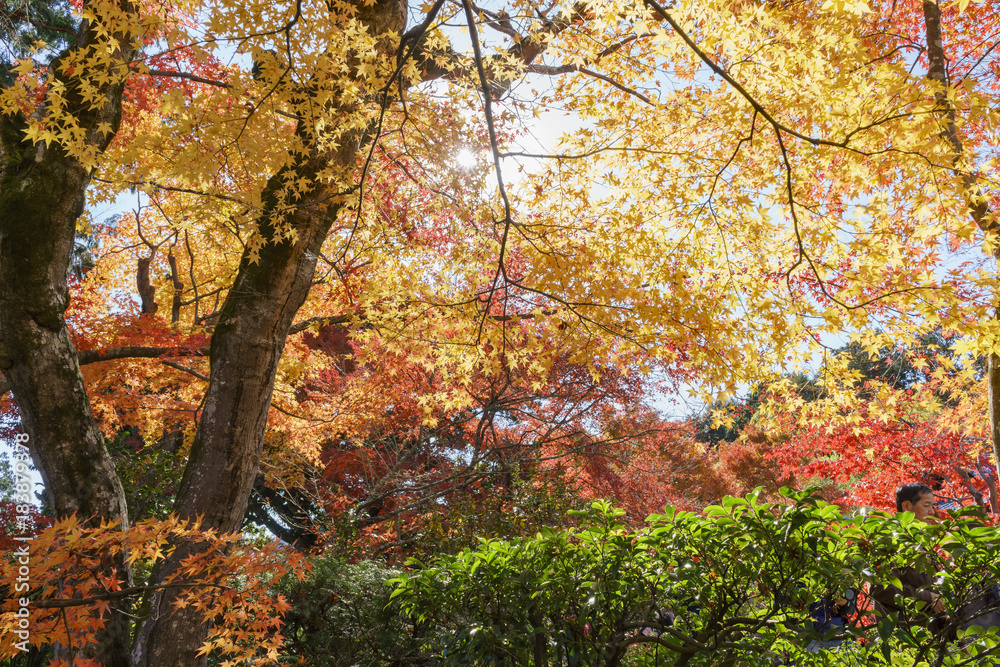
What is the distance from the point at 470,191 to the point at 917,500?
12.0 ft

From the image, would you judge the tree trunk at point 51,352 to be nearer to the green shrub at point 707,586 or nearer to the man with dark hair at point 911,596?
the green shrub at point 707,586

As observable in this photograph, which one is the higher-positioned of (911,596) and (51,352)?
(51,352)

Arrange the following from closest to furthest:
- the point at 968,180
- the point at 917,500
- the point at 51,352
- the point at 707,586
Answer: the point at 707,586, the point at 51,352, the point at 917,500, the point at 968,180

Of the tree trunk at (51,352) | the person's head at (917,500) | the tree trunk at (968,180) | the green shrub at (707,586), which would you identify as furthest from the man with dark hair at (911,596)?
the tree trunk at (51,352)

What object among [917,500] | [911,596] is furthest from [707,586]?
[917,500]

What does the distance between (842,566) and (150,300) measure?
8486 millimetres

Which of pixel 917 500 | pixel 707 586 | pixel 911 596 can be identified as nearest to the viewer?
pixel 911 596

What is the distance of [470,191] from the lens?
394 cm

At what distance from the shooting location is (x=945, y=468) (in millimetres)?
6266

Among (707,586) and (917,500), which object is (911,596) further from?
(917,500)

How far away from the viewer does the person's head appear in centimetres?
354

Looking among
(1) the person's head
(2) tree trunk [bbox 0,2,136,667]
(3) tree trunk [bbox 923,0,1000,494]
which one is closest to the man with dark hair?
(1) the person's head

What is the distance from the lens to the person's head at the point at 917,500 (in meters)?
3.54

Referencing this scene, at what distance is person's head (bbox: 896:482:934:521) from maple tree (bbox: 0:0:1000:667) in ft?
3.22
